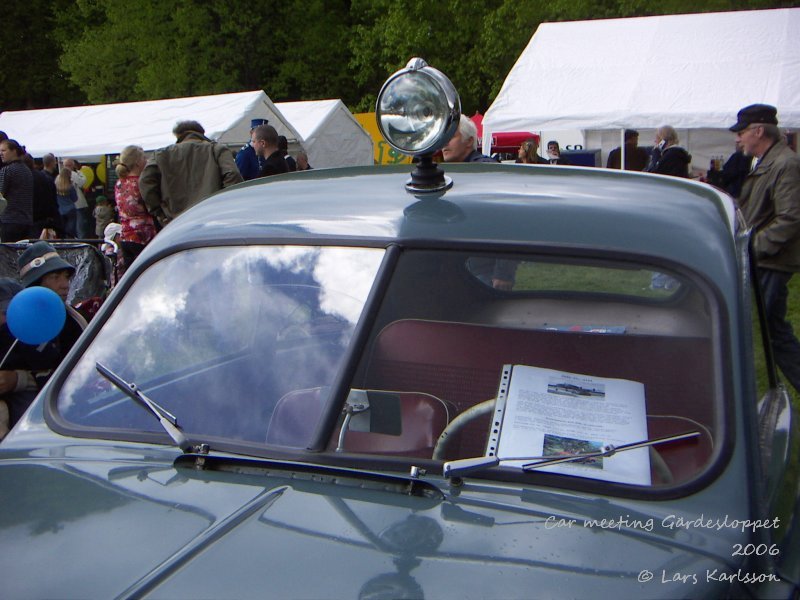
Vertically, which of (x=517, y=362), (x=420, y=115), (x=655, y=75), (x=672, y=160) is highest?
(x=420, y=115)

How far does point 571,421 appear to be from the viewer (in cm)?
191

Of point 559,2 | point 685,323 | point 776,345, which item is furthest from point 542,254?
point 559,2

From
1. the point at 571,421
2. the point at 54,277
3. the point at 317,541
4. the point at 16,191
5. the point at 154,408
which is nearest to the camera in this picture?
the point at 317,541

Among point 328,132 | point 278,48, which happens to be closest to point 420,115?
point 328,132

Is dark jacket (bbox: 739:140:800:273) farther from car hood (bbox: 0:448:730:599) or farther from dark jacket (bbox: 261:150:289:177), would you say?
car hood (bbox: 0:448:730:599)

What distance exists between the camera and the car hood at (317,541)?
1.44 meters

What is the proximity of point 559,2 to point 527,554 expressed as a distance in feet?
82.0

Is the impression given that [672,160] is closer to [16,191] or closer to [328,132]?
[16,191]

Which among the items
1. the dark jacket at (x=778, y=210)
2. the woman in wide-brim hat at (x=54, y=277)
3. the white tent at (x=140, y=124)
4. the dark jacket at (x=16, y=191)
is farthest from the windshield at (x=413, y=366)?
the white tent at (x=140, y=124)

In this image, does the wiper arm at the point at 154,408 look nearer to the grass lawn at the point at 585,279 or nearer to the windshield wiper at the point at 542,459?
the windshield wiper at the point at 542,459

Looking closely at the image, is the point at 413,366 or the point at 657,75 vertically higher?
the point at 413,366

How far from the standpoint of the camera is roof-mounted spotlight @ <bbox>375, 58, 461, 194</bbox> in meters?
2.18

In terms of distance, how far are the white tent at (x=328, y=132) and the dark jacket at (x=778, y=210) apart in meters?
11.5

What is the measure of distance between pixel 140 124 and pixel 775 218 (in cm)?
1242
